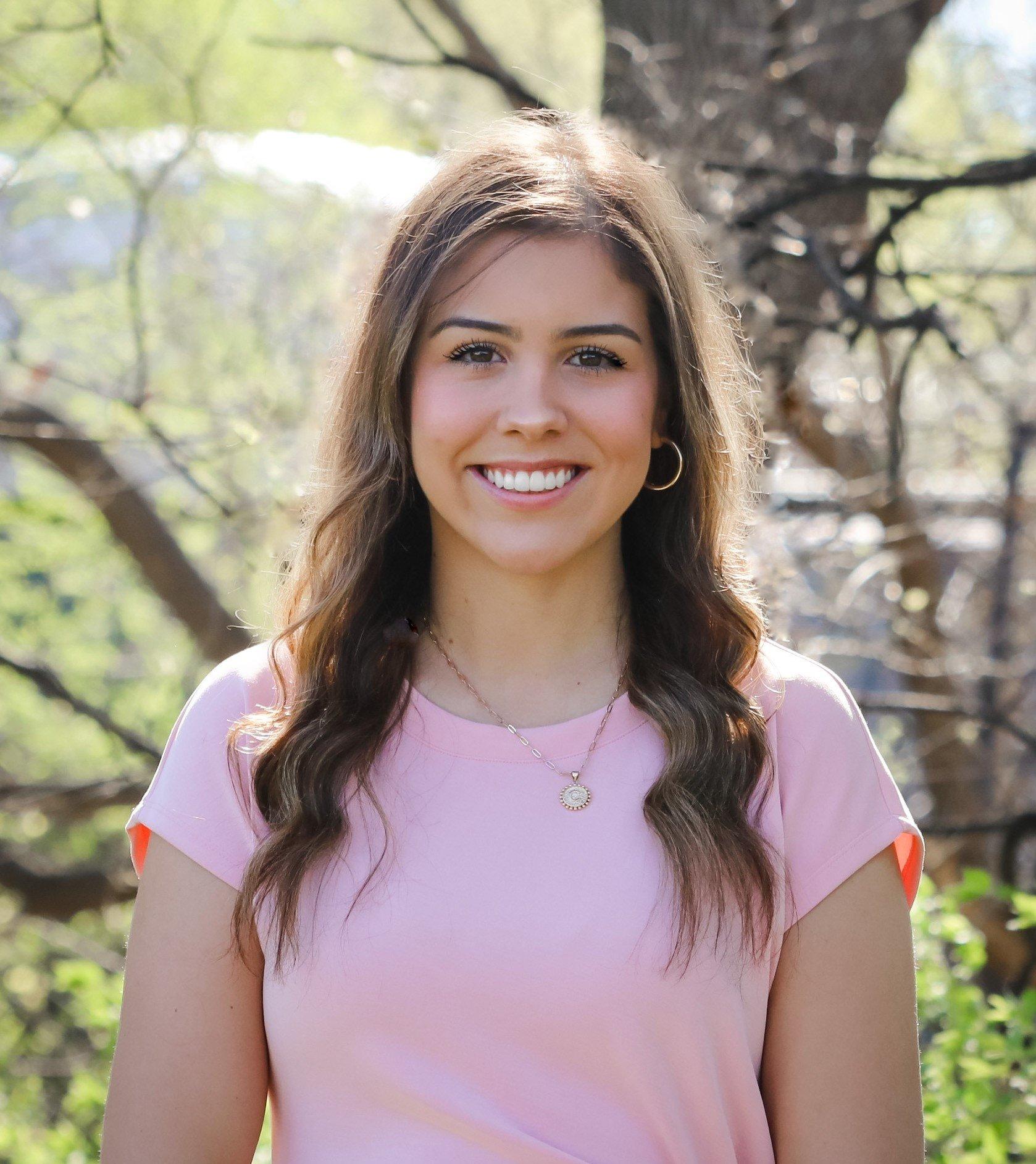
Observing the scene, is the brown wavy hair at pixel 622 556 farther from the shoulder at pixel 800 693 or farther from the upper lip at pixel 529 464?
the upper lip at pixel 529 464

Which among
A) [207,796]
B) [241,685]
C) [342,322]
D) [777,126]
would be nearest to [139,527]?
[342,322]

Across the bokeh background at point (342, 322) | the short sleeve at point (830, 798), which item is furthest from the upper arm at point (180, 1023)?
the bokeh background at point (342, 322)

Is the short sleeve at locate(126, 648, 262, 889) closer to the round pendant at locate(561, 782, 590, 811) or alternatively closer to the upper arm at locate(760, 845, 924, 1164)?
the round pendant at locate(561, 782, 590, 811)

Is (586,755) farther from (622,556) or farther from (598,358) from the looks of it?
(598,358)

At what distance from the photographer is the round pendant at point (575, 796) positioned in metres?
1.62

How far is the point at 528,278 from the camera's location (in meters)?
1.67

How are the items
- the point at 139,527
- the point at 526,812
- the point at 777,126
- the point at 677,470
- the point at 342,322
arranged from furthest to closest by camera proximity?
the point at 139,527, the point at 777,126, the point at 342,322, the point at 677,470, the point at 526,812

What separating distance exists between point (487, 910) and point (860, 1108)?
20.2 inches

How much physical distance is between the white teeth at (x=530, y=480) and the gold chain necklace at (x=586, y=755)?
287mm

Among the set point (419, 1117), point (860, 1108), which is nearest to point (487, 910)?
point (419, 1117)

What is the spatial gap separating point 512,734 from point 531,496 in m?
0.31

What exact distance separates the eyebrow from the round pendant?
57 cm

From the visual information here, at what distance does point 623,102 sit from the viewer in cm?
319

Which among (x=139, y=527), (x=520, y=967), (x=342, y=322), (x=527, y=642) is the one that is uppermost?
(x=342, y=322)
